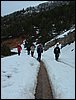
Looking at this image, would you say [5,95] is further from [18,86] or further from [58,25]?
[58,25]

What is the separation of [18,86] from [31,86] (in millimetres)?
955

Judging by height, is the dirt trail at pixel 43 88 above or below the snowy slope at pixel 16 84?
below

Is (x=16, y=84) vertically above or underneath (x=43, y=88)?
above

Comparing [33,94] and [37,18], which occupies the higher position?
[37,18]

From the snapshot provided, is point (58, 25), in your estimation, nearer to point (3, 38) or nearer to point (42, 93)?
point (3, 38)

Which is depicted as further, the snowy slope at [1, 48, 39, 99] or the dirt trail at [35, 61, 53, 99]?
the dirt trail at [35, 61, 53, 99]

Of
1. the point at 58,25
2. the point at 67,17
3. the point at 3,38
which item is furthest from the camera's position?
the point at 3,38

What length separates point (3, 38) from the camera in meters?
108

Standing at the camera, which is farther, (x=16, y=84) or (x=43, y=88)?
(x=43, y=88)

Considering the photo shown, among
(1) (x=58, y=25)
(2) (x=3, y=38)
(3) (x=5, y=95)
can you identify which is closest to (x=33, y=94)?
(3) (x=5, y=95)

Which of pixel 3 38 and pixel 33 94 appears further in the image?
pixel 3 38

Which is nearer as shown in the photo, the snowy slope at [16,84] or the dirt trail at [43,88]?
the snowy slope at [16,84]

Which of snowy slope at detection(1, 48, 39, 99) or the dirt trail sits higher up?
snowy slope at detection(1, 48, 39, 99)

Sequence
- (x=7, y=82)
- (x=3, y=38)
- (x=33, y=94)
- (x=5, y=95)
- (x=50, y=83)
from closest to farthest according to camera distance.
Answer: (x=5, y=95)
(x=33, y=94)
(x=7, y=82)
(x=50, y=83)
(x=3, y=38)
